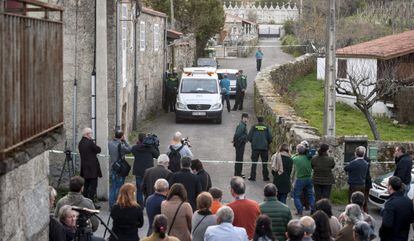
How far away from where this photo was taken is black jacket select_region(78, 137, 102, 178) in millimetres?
15375

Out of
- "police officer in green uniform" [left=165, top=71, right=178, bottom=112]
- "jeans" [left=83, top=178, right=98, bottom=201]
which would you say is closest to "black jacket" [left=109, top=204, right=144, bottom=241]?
"jeans" [left=83, top=178, right=98, bottom=201]

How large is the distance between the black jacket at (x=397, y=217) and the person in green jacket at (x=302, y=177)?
13.2 ft

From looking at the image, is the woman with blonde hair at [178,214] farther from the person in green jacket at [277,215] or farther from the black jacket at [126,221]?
the person in green jacket at [277,215]

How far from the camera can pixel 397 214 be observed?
1138 cm

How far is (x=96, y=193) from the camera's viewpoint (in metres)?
16.7

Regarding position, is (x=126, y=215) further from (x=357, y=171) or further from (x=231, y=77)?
(x=231, y=77)

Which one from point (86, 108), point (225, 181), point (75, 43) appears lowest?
point (225, 181)

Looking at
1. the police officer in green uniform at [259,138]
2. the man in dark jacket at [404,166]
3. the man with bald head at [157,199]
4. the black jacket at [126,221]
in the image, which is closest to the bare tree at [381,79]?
the police officer in green uniform at [259,138]

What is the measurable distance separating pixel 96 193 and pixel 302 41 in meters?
50.5

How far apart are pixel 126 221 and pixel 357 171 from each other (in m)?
6.27

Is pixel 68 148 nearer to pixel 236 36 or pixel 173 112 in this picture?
pixel 173 112

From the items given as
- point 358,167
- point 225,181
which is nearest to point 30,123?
point 358,167

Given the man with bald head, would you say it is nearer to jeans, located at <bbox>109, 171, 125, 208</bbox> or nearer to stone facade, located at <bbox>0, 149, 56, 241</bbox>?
stone facade, located at <bbox>0, 149, 56, 241</bbox>

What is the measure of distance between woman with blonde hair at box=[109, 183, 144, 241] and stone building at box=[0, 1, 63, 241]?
2089mm
